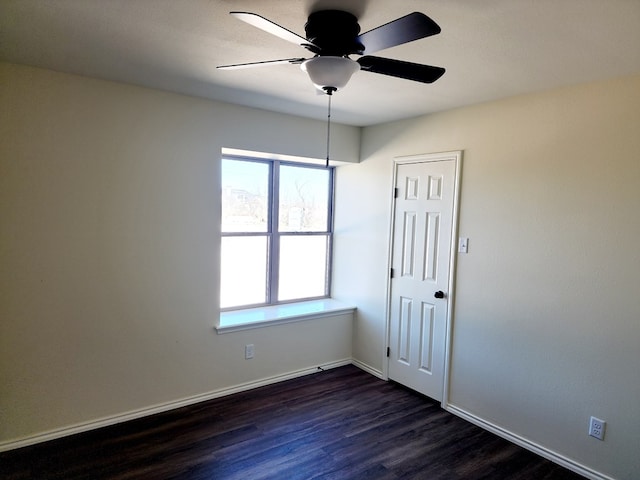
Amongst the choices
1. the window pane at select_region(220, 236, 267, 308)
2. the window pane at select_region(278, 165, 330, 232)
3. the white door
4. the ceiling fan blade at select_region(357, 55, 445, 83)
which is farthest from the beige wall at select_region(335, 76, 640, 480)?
the window pane at select_region(220, 236, 267, 308)

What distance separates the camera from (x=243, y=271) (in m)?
3.71

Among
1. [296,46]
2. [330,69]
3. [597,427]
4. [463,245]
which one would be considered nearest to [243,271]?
[463,245]

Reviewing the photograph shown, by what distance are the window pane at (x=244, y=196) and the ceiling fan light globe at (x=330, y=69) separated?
6.64 feet

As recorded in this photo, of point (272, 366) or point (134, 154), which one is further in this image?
point (272, 366)

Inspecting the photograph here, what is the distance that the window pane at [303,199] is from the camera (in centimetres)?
396

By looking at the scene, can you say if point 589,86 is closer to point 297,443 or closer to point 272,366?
point 297,443

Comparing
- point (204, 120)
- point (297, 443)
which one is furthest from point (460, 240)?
point (204, 120)

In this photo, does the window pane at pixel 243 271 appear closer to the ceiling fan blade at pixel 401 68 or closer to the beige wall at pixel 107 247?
the beige wall at pixel 107 247

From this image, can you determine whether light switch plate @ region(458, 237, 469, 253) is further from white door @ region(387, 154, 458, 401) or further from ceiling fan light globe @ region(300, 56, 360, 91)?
ceiling fan light globe @ region(300, 56, 360, 91)

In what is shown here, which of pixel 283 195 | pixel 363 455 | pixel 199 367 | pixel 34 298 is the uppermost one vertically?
pixel 283 195

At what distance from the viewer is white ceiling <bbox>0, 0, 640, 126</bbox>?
1.58m

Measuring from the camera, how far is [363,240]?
3971 millimetres

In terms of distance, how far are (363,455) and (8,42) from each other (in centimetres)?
317

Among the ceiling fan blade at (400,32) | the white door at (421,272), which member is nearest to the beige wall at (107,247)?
the white door at (421,272)
